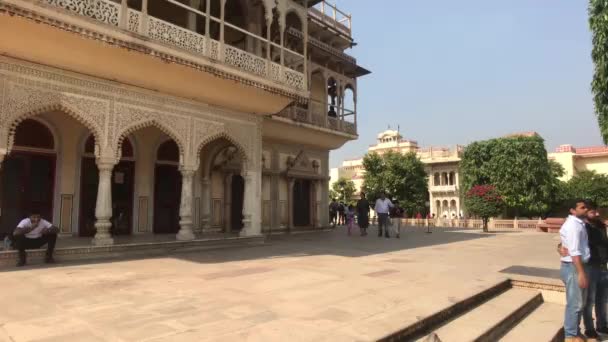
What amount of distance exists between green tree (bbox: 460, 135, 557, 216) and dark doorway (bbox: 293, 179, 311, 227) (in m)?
25.0

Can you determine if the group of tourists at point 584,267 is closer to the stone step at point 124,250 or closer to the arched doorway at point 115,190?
the stone step at point 124,250

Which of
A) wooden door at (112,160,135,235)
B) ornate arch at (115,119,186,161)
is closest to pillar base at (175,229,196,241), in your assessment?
ornate arch at (115,119,186,161)

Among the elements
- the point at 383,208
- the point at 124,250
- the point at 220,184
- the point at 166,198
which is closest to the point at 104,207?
the point at 124,250

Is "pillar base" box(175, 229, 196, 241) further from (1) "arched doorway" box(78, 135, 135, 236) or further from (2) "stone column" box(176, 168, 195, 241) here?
(1) "arched doorway" box(78, 135, 135, 236)

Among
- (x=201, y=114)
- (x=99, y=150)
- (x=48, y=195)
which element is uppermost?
(x=201, y=114)

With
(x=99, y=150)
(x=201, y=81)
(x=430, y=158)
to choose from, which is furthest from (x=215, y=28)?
(x=430, y=158)

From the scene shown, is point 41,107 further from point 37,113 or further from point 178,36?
point 178,36

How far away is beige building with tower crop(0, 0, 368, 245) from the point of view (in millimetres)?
7992

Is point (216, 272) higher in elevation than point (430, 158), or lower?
lower

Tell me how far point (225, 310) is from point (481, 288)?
150 inches

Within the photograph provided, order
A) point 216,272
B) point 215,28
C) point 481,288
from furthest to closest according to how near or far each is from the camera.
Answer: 1. point 215,28
2. point 216,272
3. point 481,288

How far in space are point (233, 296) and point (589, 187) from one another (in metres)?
44.5

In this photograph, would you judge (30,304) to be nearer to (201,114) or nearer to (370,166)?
(201,114)

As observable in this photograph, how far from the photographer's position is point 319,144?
17.6m
